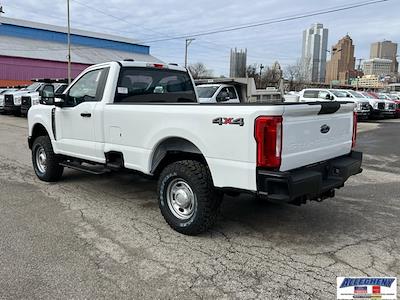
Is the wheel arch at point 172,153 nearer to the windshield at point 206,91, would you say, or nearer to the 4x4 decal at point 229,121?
the 4x4 decal at point 229,121

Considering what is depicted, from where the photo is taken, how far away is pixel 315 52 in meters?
69.6

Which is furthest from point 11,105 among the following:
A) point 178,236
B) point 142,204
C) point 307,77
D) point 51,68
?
point 307,77

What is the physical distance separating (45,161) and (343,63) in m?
87.8

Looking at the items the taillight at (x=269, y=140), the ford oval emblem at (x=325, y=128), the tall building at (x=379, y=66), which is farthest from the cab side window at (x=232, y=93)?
the tall building at (x=379, y=66)

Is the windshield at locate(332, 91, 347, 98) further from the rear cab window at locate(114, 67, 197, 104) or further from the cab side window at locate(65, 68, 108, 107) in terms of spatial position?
the cab side window at locate(65, 68, 108, 107)

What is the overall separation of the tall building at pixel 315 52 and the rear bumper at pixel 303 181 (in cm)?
6131

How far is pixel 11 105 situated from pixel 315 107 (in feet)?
70.5

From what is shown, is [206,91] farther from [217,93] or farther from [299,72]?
[299,72]

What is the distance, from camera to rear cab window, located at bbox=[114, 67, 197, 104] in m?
5.86

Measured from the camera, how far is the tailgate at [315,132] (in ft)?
13.1

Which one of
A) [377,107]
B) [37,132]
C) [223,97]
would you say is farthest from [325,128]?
[377,107]

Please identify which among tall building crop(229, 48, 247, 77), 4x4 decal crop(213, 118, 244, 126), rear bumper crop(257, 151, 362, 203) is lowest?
rear bumper crop(257, 151, 362, 203)

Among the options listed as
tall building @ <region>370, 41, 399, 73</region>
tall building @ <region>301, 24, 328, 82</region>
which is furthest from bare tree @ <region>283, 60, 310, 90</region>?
tall building @ <region>370, 41, 399, 73</region>

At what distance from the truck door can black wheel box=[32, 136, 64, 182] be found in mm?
382
